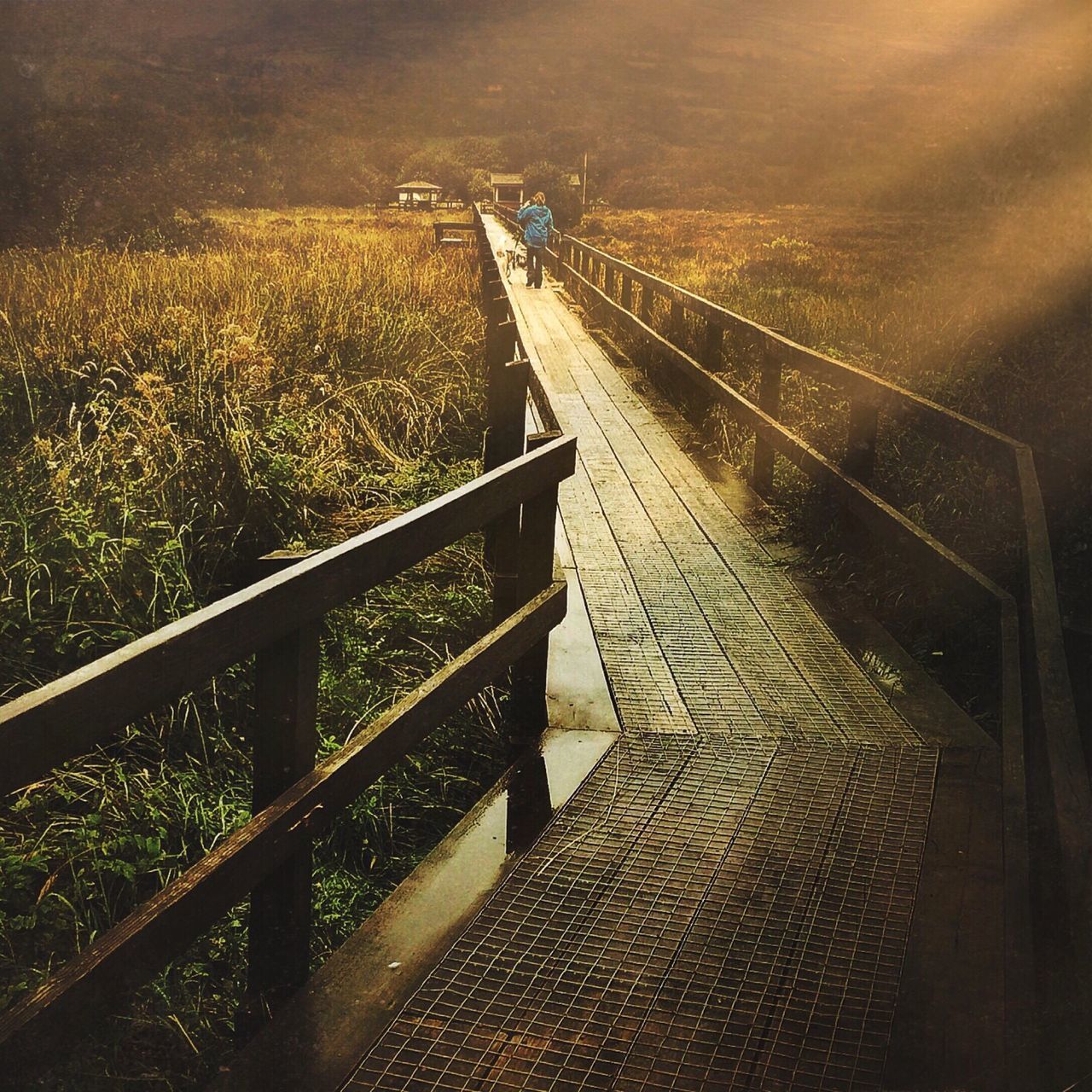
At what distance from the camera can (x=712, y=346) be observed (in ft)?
30.7

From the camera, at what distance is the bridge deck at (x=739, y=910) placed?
2367mm

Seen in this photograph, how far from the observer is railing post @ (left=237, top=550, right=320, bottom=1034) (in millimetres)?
2414

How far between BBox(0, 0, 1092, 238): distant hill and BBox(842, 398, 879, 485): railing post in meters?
12.4

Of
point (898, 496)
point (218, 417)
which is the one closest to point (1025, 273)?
point (898, 496)

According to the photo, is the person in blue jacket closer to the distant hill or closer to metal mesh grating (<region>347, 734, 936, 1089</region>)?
the distant hill

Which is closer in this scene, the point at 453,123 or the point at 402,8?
the point at 453,123

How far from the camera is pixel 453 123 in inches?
3302

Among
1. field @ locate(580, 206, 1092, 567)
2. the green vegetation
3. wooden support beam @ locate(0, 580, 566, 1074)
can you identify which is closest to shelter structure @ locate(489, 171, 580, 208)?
field @ locate(580, 206, 1092, 567)

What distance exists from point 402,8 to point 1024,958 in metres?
149

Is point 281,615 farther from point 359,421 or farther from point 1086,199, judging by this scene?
point 1086,199

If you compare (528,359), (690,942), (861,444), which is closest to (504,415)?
(528,359)

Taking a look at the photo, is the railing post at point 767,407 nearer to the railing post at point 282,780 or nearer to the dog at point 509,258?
the railing post at point 282,780

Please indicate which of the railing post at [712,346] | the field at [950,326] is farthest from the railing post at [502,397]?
the railing post at [712,346]

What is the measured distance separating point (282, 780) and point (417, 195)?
2331 inches
